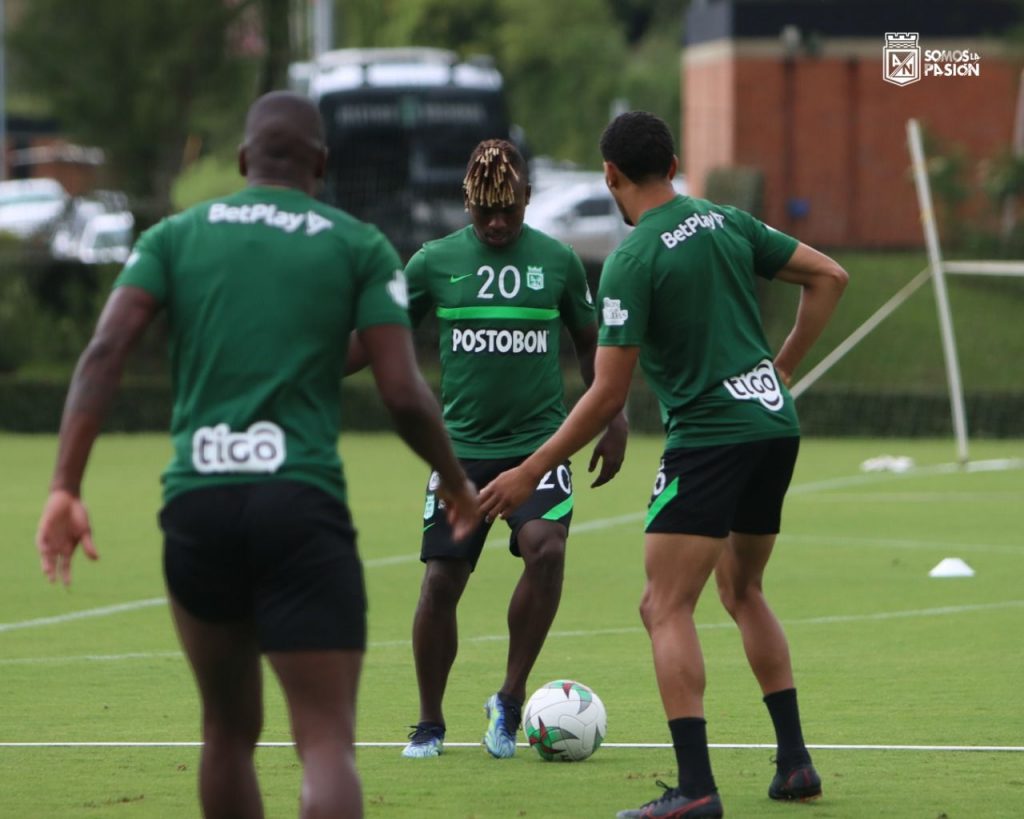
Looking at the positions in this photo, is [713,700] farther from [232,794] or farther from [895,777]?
[232,794]

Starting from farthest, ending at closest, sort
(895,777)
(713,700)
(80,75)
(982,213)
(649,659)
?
(80,75), (982,213), (649,659), (713,700), (895,777)

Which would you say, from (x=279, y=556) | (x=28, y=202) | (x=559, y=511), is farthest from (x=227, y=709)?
(x=28, y=202)

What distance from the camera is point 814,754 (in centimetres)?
746

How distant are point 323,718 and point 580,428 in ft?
6.01

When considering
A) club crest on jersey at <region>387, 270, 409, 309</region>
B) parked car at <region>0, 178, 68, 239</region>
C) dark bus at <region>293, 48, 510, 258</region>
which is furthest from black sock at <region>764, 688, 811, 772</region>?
parked car at <region>0, 178, 68, 239</region>

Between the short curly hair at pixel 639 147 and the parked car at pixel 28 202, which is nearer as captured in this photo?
the short curly hair at pixel 639 147

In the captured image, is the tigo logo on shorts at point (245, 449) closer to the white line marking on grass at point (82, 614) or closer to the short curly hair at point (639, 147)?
the short curly hair at point (639, 147)

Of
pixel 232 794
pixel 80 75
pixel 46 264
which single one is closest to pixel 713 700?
pixel 232 794

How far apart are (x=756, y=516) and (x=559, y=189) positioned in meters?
29.4

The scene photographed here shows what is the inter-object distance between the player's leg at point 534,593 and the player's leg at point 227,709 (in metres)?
2.47

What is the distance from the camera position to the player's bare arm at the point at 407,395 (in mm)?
4914

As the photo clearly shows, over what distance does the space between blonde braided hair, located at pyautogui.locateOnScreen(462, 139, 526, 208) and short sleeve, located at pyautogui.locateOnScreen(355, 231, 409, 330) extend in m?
2.76

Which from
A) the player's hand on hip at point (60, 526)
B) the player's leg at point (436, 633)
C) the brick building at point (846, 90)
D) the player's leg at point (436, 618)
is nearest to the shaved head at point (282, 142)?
the player's hand on hip at point (60, 526)

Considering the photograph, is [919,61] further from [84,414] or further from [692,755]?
[84,414]
